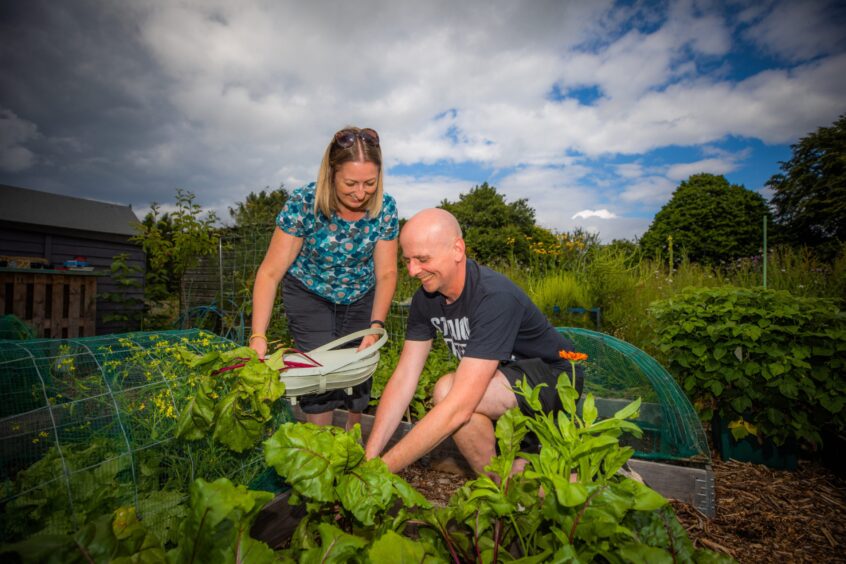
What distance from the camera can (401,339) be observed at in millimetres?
4500

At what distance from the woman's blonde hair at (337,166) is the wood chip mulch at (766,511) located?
5.50ft

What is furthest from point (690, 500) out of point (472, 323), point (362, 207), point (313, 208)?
point (313, 208)

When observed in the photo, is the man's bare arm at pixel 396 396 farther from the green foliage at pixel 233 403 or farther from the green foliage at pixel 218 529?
the green foliage at pixel 218 529

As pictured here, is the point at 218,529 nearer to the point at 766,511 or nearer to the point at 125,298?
the point at 766,511

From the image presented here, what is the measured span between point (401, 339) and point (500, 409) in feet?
8.59

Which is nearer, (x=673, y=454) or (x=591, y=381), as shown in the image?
(x=673, y=454)

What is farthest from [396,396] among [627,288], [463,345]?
[627,288]

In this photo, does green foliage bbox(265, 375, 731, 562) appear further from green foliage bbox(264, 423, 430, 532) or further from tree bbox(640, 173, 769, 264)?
tree bbox(640, 173, 769, 264)

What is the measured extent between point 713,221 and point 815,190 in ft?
9.53

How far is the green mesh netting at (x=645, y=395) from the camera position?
251cm

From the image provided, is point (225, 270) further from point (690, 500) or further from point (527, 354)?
point (690, 500)

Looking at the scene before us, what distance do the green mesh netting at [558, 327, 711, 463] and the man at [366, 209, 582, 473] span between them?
781 mm

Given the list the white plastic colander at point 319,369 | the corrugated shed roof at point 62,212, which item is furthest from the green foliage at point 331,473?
the corrugated shed roof at point 62,212

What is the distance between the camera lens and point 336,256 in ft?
7.43
